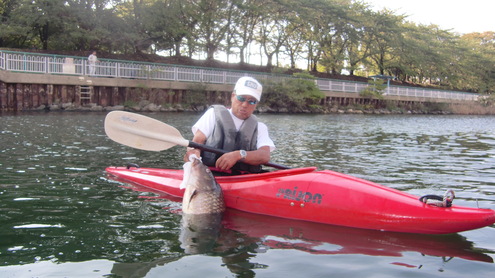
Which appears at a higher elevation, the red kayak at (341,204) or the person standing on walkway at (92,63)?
the person standing on walkway at (92,63)

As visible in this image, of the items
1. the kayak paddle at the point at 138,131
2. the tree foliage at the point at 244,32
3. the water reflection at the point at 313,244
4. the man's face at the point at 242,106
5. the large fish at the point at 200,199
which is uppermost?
the tree foliage at the point at 244,32

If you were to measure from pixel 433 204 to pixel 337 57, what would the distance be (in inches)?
1323

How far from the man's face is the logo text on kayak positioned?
888mm

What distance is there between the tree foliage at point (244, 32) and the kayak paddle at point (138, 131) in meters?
19.9

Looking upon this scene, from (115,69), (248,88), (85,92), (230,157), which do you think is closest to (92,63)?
(115,69)

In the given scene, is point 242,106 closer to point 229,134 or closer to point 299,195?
point 229,134

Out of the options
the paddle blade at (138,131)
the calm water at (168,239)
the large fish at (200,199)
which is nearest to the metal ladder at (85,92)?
the calm water at (168,239)

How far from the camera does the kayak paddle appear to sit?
516 cm

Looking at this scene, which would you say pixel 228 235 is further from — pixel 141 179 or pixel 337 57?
pixel 337 57

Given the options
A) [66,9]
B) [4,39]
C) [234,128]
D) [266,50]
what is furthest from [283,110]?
[234,128]

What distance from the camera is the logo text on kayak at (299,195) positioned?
4.16 m

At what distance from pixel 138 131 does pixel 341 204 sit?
2.55 m

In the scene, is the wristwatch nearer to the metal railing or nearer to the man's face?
the man's face

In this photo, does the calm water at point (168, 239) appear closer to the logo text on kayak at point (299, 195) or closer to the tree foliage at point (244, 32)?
the logo text on kayak at point (299, 195)
